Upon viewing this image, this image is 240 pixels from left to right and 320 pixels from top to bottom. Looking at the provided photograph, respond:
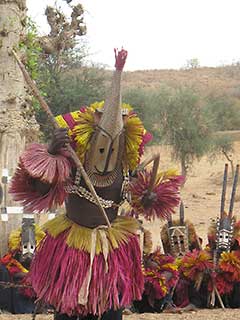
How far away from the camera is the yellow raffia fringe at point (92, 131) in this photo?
375 cm

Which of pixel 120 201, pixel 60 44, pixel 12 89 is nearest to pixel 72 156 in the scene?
pixel 120 201

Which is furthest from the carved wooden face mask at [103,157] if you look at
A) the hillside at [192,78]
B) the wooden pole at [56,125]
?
Answer: the hillside at [192,78]

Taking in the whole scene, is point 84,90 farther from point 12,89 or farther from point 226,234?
point 226,234

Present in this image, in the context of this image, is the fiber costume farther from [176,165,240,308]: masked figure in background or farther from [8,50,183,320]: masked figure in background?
[8,50,183,320]: masked figure in background

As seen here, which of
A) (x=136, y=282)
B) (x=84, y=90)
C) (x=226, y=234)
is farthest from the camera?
(x=84, y=90)

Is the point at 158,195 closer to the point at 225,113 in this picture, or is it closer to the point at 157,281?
the point at 157,281

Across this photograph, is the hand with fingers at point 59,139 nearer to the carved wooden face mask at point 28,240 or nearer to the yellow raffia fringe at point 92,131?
the yellow raffia fringe at point 92,131

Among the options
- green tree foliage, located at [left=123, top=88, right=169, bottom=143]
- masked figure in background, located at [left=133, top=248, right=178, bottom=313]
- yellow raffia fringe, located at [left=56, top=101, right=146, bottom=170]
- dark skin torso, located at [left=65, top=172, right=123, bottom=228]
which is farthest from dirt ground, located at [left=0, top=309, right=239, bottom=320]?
green tree foliage, located at [left=123, top=88, right=169, bottom=143]

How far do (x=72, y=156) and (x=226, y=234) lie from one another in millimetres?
2664

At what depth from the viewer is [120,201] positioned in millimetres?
3916

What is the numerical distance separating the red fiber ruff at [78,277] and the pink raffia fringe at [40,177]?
0.85ft

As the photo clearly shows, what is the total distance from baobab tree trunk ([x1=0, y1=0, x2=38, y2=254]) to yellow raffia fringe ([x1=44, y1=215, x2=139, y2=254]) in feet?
10.4

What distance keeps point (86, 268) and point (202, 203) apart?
47.9 feet

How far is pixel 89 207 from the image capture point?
3771 millimetres
